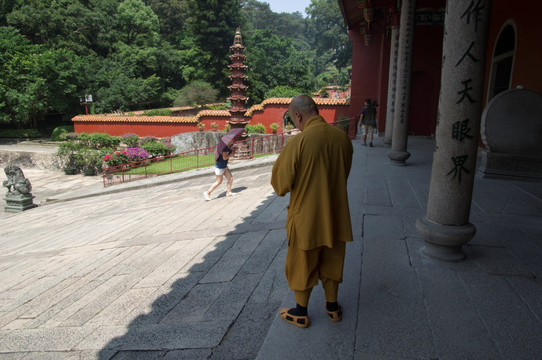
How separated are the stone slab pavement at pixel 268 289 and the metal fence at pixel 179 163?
29.3ft

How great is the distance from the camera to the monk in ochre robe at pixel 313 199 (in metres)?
2.21

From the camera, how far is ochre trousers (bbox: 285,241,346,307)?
229 cm

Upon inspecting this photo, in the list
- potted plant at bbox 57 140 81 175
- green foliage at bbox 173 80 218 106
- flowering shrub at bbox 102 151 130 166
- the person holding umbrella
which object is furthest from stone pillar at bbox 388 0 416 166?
green foliage at bbox 173 80 218 106

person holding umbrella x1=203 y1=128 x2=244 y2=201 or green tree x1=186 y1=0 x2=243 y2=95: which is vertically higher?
green tree x1=186 y1=0 x2=243 y2=95

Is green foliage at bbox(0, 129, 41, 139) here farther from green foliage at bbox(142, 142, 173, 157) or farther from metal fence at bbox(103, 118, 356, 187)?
metal fence at bbox(103, 118, 356, 187)

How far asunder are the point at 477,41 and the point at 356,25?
14967 millimetres

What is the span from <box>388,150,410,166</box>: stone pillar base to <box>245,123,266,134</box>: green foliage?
15.4m

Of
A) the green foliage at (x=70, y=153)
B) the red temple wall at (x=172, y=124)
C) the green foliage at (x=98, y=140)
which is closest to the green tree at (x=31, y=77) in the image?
the red temple wall at (x=172, y=124)

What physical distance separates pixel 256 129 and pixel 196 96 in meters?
11.9

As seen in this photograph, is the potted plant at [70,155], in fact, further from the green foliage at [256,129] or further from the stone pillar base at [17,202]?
the green foliage at [256,129]

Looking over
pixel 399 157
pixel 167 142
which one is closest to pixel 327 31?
pixel 167 142

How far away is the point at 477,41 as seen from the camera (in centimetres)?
281

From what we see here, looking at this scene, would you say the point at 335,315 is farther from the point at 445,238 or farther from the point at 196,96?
the point at 196,96

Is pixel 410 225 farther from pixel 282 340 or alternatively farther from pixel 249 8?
A: pixel 249 8
